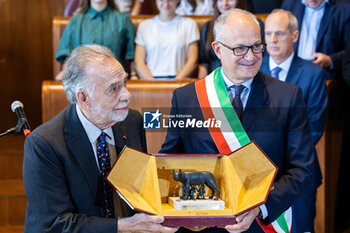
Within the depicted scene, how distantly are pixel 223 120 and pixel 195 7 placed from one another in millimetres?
2939

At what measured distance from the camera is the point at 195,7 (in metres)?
4.86

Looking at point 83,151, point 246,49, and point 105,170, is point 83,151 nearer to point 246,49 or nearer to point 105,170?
point 105,170

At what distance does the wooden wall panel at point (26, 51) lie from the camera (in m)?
4.91

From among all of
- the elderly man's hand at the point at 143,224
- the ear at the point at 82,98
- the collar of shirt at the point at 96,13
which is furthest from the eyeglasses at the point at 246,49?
the collar of shirt at the point at 96,13

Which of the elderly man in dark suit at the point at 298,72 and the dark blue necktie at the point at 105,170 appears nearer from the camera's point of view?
the dark blue necktie at the point at 105,170

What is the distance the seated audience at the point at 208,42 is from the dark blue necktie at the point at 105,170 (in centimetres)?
181

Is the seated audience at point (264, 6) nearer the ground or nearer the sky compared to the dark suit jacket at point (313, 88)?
nearer the sky

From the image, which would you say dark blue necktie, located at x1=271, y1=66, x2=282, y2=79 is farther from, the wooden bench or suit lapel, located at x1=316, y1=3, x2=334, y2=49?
the wooden bench

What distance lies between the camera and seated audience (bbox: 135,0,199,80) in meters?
4.06

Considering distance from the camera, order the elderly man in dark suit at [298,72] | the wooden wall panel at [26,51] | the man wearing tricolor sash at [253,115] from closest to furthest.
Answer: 1. the man wearing tricolor sash at [253,115]
2. the elderly man in dark suit at [298,72]
3. the wooden wall panel at [26,51]

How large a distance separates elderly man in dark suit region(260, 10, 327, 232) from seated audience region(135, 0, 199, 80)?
89cm

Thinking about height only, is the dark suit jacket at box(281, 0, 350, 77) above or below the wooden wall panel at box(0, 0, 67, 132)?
above

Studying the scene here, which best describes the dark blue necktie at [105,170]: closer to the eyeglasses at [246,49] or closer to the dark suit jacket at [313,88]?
the eyeglasses at [246,49]

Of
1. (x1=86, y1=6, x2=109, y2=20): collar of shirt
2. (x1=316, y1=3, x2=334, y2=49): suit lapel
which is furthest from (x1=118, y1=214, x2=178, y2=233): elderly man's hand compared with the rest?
(x1=86, y1=6, x2=109, y2=20): collar of shirt
